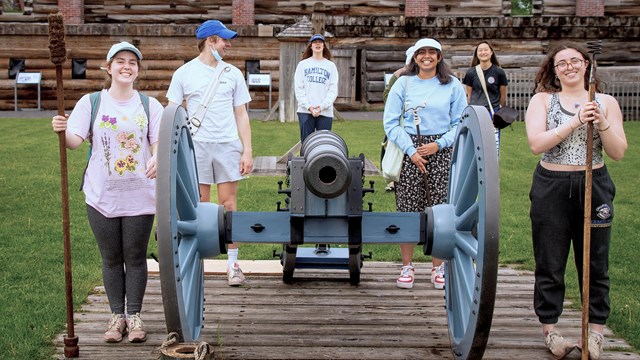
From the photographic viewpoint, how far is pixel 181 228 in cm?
472

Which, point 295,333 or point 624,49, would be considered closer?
point 295,333

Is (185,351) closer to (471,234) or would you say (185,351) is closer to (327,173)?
(327,173)

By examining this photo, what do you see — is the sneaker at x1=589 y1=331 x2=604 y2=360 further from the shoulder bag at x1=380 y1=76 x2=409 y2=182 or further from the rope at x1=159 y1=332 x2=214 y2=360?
the rope at x1=159 y1=332 x2=214 y2=360

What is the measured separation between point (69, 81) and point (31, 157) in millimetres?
11644

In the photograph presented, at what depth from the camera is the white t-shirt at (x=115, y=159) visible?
201 inches

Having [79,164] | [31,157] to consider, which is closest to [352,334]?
[79,164]

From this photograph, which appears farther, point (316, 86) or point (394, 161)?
point (316, 86)

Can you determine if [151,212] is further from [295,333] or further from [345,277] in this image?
[345,277]

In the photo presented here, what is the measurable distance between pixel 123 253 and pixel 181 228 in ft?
2.30

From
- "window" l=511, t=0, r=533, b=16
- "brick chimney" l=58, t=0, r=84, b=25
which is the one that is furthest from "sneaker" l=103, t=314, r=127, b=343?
"window" l=511, t=0, r=533, b=16

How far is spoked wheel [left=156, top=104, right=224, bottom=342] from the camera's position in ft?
13.5

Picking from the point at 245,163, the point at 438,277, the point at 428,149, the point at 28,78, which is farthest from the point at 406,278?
the point at 28,78

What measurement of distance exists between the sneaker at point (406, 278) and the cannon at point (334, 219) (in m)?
1.26

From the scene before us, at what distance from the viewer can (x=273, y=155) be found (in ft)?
47.4
